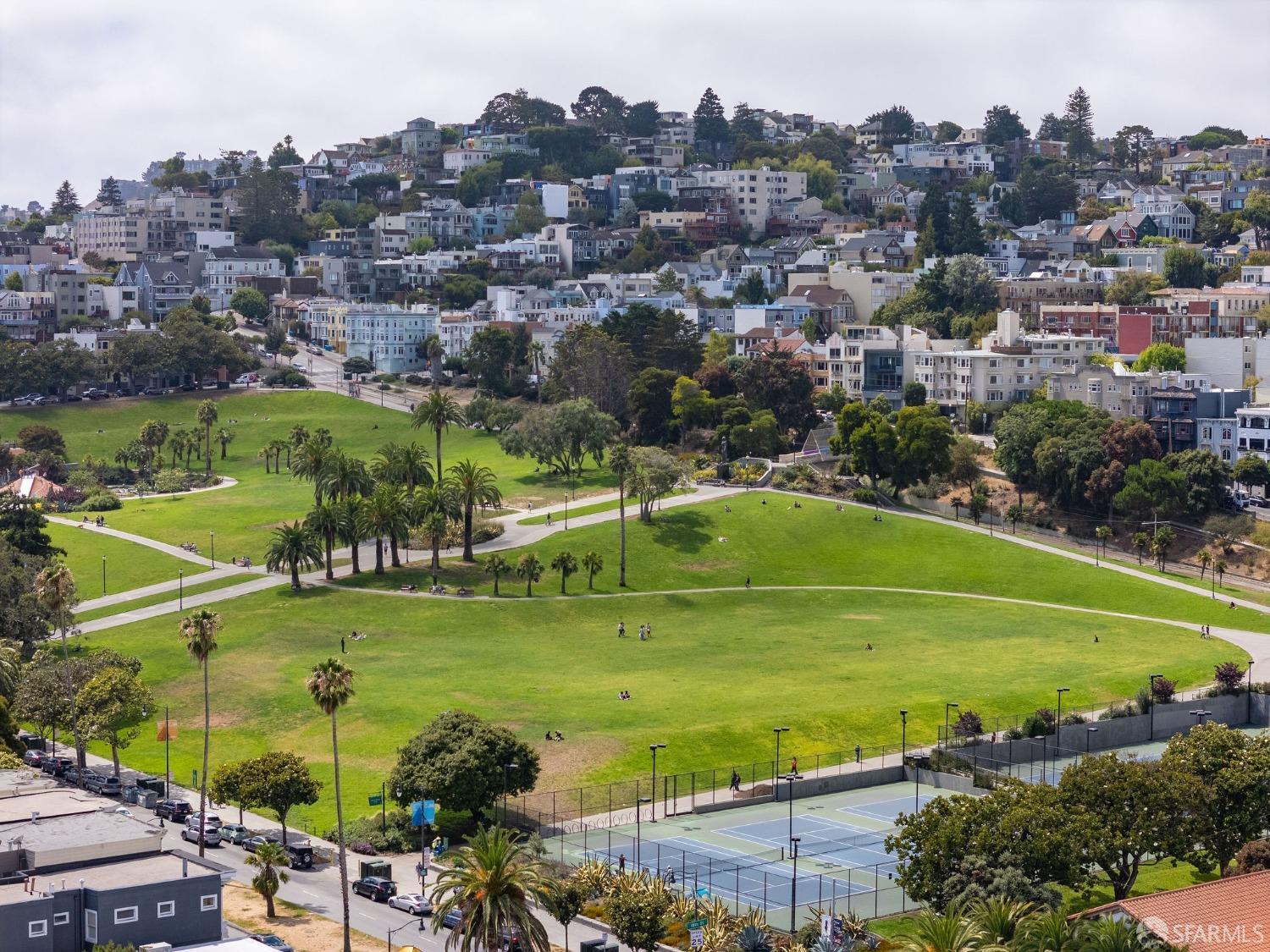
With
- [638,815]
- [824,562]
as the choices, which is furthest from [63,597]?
[824,562]

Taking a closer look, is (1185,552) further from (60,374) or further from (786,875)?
(60,374)

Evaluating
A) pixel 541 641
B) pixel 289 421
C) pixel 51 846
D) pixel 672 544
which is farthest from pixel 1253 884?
pixel 289 421

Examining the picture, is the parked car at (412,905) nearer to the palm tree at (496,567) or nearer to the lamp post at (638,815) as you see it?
the lamp post at (638,815)

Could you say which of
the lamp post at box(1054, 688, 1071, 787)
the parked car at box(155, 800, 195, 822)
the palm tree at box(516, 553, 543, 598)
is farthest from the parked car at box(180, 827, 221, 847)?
the palm tree at box(516, 553, 543, 598)

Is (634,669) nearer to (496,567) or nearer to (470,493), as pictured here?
(496,567)

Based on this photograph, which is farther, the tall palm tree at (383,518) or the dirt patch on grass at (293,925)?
the tall palm tree at (383,518)

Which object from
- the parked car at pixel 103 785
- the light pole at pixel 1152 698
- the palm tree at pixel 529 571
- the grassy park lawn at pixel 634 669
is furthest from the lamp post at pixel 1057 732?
the parked car at pixel 103 785
